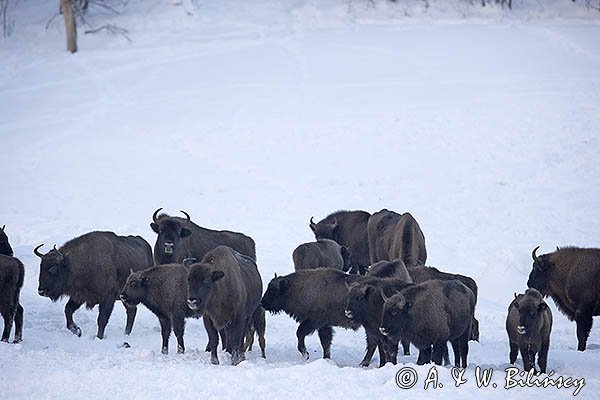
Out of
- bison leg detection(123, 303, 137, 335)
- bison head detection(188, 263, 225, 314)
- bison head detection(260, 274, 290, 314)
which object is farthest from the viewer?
bison leg detection(123, 303, 137, 335)

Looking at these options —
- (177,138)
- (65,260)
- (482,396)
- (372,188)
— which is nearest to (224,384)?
(482,396)

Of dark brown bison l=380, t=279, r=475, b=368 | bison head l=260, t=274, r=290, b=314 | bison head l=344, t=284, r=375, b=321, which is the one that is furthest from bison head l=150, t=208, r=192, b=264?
dark brown bison l=380, t=279, r=475, b=368

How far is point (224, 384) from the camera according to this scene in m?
10.9

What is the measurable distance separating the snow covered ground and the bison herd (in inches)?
21.5

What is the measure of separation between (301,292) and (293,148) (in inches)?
756

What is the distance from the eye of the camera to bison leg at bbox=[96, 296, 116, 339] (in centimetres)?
1548

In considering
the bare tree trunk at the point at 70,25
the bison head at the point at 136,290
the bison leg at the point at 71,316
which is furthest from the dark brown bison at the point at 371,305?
the bare tree trunk at the point at 70,25

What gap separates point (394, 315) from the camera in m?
13.0

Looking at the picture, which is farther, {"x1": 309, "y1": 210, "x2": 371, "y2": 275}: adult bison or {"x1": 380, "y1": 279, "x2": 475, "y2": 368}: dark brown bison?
{"x1": 309, "y1": 210, "x2": 371, "y2": 275}: adult bison

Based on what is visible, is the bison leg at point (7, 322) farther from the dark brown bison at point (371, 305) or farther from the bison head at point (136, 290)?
the dark brown bison at point (371, 305)

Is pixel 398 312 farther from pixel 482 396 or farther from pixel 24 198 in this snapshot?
pixel 24 198

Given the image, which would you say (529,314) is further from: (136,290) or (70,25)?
(70,25)

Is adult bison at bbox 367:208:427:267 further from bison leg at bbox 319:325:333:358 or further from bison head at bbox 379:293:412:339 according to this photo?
bison head at bbox 379:293:412:339

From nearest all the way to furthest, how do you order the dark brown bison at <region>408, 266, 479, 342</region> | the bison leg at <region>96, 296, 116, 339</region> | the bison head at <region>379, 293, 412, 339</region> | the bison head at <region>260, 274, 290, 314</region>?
the bison head at <region>379, 293, 412, 339</region>
the bison head at <region>260, 274, 290, 314</region>
the dark brown bison at <region>408, 266, 479, 342</region>
the bison leg at <region>96, 296, 116, 339</region>
